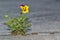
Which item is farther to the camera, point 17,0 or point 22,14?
point 17,0

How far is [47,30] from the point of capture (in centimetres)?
475

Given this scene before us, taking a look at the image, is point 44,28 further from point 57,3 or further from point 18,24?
point 57,3

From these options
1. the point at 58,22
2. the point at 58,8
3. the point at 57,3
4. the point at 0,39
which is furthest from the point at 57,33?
the point at 57,3

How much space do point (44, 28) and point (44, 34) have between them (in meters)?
0.34

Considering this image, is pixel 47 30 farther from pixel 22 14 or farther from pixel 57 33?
pixel 22 14

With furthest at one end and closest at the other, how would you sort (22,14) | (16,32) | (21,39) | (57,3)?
(57,3) → (22,14) → (16,32) → (21,39)

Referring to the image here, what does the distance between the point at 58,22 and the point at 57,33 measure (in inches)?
26.3

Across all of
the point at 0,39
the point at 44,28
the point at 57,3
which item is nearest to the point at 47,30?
the point at 44,28

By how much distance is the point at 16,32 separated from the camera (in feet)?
15.1

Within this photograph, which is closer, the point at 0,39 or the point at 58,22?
the point at 0,39

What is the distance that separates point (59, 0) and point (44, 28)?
9.04ft

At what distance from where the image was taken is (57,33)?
15.1ft

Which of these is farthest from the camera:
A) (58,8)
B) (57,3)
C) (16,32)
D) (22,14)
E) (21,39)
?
(57,3)

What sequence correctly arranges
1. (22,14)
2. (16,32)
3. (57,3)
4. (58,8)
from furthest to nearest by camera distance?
(57,3) → (58,8) → (22,14) → (16,32)
